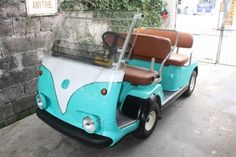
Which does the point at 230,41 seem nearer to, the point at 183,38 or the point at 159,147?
the point at 183,38

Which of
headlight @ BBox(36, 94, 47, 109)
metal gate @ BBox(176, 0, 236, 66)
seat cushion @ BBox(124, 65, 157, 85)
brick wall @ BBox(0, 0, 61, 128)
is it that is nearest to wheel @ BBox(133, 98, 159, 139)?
seat cushion @ BBox(124, 65, 157, 85)

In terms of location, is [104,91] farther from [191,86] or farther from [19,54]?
[191,86]

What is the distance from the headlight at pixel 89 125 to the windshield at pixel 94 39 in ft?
1.65

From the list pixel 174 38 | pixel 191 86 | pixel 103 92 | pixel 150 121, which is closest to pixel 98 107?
pixel 103 92

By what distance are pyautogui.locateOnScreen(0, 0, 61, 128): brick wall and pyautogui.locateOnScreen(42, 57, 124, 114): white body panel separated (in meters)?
0.67

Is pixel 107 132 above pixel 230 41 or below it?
below

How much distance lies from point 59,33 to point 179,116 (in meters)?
1.89

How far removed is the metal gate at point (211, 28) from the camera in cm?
530

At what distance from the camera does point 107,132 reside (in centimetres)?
200

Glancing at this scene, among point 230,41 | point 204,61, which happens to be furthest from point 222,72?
point 230,41

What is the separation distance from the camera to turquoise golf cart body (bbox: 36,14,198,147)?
198 cm

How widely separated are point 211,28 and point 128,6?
258 centimetres

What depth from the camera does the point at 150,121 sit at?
8.68 feet

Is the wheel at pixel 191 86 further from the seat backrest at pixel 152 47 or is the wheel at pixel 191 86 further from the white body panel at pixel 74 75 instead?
the white body panel at pixel 74 75
